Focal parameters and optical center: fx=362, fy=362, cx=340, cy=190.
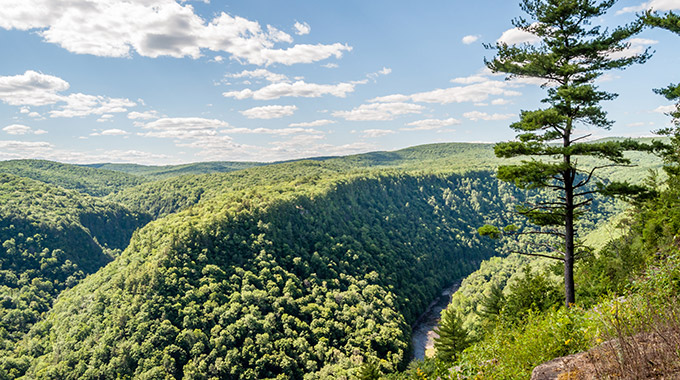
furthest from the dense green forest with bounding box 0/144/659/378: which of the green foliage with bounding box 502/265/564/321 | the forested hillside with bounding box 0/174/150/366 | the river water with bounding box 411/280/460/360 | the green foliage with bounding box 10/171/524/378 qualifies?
the green foliage with bounding box 502/265/564/321

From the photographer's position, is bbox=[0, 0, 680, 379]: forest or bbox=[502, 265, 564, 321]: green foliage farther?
bbox=[502, 265, 564, 321]: green foliage

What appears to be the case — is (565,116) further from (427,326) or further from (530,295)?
(427,326)

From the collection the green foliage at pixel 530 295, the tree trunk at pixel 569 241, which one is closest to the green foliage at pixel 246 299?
the green foliage at pixel 530 295

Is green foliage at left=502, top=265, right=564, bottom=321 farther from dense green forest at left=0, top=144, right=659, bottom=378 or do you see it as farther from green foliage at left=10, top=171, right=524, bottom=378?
green foliage at left=10, top=171, right=524, bottom=378

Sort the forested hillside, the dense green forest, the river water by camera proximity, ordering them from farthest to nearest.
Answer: the forested hillside
the river water
the dense green forest

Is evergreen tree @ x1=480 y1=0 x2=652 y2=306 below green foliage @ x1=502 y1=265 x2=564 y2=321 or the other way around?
the other way around

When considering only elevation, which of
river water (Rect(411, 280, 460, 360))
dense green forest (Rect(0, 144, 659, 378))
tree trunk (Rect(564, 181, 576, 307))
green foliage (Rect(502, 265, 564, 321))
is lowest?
river water (Rect(411, 280, 460, 360))
